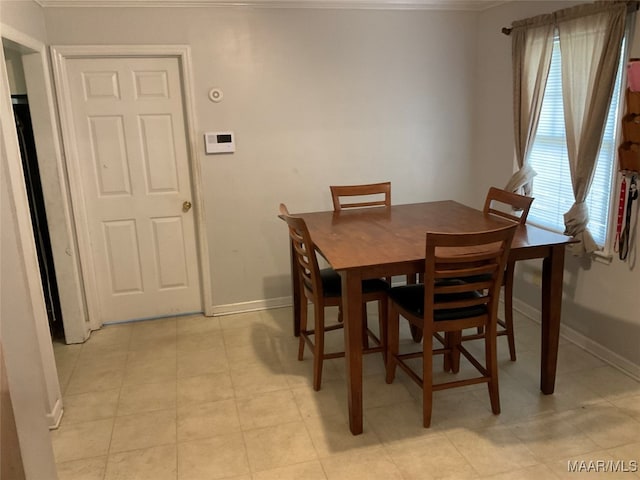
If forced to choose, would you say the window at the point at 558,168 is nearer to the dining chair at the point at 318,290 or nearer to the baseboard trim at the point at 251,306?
the dining chair at the point at 318,290

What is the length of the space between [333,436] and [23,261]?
1701 millimetres

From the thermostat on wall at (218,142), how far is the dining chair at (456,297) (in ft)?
5.69

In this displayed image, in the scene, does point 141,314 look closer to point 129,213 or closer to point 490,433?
point 129,213

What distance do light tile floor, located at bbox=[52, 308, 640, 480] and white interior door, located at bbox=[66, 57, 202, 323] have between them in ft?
2.07

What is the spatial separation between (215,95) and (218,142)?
12.9 inches

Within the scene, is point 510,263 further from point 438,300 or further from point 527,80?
point 527,80

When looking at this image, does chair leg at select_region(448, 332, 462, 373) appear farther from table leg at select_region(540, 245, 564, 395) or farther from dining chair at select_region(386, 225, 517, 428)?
table leg at select_region(540, 245, 564, 395)

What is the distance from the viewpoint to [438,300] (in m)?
2.45

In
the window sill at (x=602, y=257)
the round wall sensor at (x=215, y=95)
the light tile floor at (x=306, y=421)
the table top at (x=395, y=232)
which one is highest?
the round wall sensor at (x=215, y=95)

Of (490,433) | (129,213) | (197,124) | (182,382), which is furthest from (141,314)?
(490,433)

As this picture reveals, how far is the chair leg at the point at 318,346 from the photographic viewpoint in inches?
106

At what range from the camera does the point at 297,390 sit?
283 centimetres

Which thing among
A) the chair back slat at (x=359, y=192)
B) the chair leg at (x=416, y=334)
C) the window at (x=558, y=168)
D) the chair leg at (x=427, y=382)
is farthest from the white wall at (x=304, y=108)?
the chair leg at (x=427, y=382)

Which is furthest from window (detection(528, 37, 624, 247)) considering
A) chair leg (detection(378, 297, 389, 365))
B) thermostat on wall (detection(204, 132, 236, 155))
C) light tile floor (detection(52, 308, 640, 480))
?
thermostat on wall (detection(204, 132, 236, 155))
